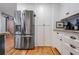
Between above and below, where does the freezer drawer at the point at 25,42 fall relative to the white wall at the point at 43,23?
below

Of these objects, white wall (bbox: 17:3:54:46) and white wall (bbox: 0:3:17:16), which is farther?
white wall (bbox: 17:3:54:46)

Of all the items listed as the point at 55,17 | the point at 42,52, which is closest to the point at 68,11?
the point at 55,17

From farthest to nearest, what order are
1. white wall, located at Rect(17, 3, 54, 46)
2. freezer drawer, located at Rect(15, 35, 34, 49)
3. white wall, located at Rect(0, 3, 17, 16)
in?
freezer drawer, located at Rect(15, 35, 34, 49) < white wall, located at Rect(17, 3, 54, 46) < white wall, located at Rect(0, 3, 17, 16)

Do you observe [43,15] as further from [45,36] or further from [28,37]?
[28,37]

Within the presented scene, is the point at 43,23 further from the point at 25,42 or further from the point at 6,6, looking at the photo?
the point at 25,42

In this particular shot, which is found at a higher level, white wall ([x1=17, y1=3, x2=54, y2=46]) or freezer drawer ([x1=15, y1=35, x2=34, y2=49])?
white wall ([x1=17, y1=3, x2=54, y2=46])

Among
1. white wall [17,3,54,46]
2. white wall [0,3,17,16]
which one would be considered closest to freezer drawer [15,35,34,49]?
white wall [17,3,54,46]

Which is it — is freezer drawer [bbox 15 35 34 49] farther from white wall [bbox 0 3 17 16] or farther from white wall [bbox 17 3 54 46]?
white wall [bbox 0 3 17 16]

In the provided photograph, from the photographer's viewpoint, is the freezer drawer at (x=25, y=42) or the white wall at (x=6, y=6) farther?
the freezer drawer at (x=25, y=42)

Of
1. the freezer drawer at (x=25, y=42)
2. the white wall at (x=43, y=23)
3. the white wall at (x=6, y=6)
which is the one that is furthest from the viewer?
the freezer drawer at (x=25, y=42)

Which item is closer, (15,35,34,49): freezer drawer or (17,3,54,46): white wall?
(17,3,54,46): white wall

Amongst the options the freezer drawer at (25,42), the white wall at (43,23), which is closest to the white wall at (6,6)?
the white wall at (43,23)

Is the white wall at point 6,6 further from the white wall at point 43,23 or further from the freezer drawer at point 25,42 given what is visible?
the freezer drawer at point 25,42

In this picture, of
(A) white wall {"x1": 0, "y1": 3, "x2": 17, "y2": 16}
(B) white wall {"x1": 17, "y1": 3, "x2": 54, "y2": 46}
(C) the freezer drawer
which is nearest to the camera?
(A) white wall {"x1": 0, "y1": 3, "x2": 17, "y2": 16}
